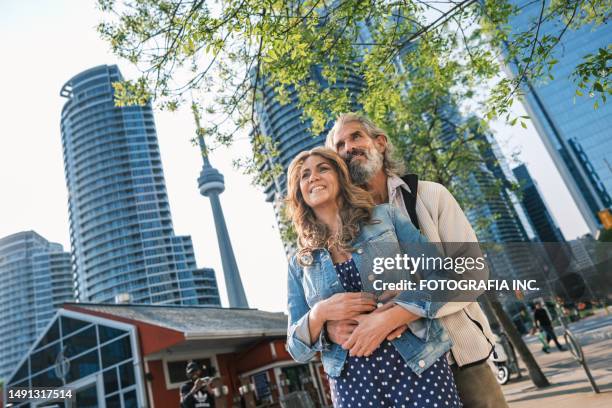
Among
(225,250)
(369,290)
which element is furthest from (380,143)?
(225,250)

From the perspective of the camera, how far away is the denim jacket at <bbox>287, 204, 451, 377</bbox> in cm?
181

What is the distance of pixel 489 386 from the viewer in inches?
80.9

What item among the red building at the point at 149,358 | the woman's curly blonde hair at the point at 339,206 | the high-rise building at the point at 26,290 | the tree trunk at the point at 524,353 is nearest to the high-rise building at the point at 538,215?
the high-rise building at the point at 26,290

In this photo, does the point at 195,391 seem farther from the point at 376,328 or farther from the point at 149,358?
the point at 149,358

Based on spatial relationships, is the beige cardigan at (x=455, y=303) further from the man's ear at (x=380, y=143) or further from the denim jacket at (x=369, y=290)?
the man's ear at (x=380, y=143)

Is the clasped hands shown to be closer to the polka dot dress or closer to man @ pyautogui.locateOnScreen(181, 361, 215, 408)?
the polka dot dress

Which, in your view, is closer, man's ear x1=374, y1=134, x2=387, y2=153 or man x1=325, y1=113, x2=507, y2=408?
man x1=325, y1=113, x2=507, y2=408

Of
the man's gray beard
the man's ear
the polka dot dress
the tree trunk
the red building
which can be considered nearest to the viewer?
the polka dot dress

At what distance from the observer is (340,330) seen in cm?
188

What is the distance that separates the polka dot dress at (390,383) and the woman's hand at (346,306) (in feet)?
0.56

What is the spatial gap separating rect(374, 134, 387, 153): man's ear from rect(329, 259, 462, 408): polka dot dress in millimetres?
1232

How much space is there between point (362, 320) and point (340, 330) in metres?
0.11

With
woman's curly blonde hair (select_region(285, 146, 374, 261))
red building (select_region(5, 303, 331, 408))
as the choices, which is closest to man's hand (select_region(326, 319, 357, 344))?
woman's curly blonde hair (select_region(285, 146, 374, 261))

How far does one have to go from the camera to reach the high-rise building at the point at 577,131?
95875 mm
